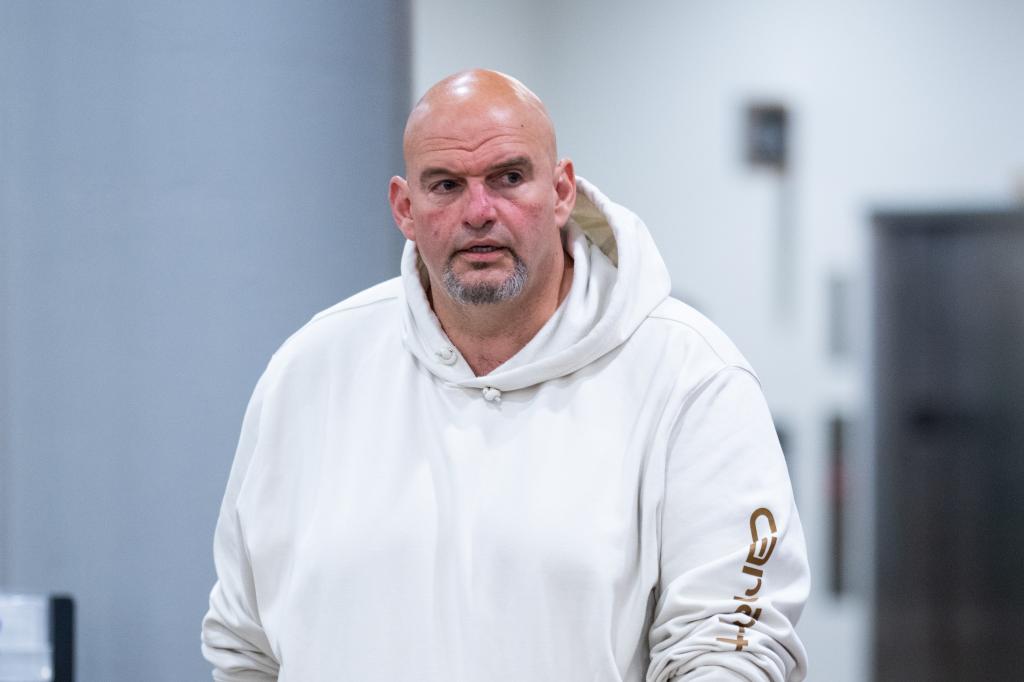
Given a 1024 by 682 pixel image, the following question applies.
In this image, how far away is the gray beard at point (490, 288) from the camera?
1.30m

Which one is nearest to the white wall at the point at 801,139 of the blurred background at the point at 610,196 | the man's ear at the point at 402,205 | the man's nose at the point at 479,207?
the blurred background at the point at 610,196

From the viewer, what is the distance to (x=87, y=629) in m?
2.25

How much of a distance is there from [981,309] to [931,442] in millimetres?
312

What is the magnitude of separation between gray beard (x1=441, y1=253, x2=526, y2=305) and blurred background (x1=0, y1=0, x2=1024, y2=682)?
93 cm

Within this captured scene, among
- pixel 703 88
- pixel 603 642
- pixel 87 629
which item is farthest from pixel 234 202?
pixel 603 642

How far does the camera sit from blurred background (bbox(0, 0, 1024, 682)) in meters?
2.19

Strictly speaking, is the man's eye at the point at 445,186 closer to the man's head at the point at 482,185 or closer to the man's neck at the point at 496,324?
the man's head at the point at 482,185

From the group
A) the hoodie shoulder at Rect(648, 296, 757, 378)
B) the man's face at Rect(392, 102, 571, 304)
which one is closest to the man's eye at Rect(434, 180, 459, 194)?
the man's face at Rect(392, 102, 571, 304)

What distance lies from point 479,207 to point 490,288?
0.29 feet

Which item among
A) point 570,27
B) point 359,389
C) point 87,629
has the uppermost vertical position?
point 570,27

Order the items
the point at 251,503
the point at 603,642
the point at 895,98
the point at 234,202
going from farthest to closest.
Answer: the point at 895,98
the point at 234,202
the point at 251,503
the point at 603,642

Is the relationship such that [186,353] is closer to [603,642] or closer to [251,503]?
[251,503]

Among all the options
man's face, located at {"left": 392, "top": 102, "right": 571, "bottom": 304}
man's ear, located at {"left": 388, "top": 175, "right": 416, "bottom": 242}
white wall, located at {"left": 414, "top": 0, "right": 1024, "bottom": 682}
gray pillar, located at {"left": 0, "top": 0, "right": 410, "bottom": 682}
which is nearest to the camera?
man's face, located at {"left": 392, "top": 102, "right": 571, "bottom": 304}

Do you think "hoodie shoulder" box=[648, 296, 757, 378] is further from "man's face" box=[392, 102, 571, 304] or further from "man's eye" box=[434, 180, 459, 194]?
"man's eye" box=[434, 180, 459, 194]
